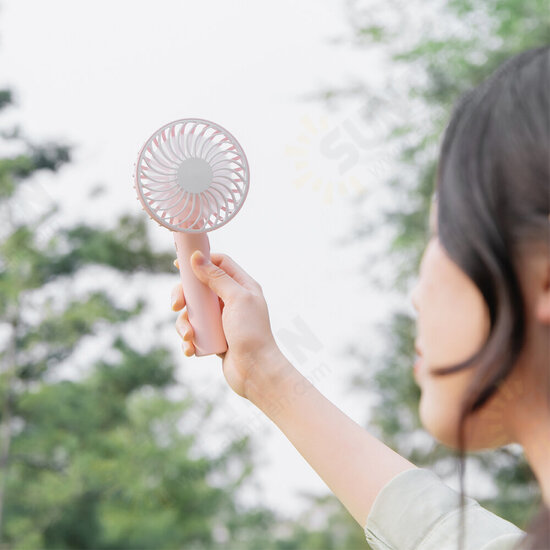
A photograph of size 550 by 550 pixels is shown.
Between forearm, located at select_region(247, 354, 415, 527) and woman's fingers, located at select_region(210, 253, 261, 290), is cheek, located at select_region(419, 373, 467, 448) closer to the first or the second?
forearm, located at select_region(247, 354, 415, 527)

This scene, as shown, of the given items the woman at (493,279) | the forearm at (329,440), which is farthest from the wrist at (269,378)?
the woman at (493,279)

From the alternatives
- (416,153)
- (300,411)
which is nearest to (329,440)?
(300,411)

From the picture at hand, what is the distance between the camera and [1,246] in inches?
281

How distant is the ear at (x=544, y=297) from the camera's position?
53cm

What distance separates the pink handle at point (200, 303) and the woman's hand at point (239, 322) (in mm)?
11

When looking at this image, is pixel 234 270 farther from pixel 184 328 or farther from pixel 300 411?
pixel 300 411

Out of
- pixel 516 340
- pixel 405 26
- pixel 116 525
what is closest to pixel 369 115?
pixel 405 26

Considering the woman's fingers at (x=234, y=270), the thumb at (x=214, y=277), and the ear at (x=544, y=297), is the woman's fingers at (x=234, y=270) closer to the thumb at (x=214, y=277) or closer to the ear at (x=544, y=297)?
the thumb at (x=214, y=277)

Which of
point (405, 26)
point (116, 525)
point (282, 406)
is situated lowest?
point (282, 406)

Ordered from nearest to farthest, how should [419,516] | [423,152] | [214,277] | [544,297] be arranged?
[544,297] → [419,516] → [214,277] → [423,152]

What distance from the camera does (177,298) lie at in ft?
3.40

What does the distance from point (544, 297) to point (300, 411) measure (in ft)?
1.25

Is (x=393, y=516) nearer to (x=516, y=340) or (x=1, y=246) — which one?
(x=516, y=340)

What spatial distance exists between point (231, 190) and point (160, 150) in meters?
0.10
